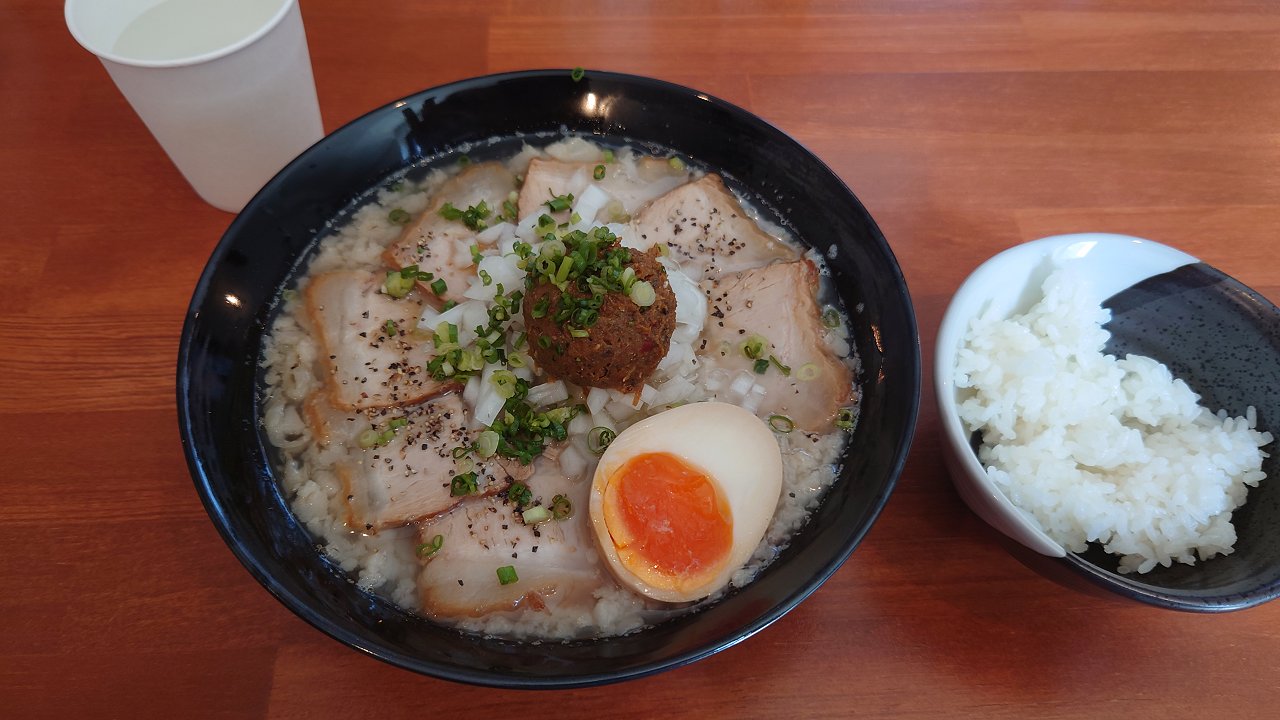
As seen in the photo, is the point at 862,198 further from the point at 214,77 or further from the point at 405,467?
the point at 214,77

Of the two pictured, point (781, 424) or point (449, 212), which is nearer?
point (781, 424)

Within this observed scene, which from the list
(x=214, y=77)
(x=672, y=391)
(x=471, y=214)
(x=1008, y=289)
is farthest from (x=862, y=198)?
(x=214, y=77)

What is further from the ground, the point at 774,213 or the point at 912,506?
the point at 774,213

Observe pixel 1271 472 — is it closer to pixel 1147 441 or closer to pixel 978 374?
pixel 1147 441

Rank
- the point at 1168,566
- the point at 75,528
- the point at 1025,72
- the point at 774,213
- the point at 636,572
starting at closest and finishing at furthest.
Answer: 1. the point at 636,572
2. the point at 1168,566
3. the point at 75,528
4. the point at 774,213
5. the point at 1025,72

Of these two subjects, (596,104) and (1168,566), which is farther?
(596,104)

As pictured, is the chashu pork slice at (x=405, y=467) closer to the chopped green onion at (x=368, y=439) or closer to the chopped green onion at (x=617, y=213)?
the chopped green onion at (x=368, y=439)

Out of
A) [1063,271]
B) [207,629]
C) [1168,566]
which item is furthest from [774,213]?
[207,629]
